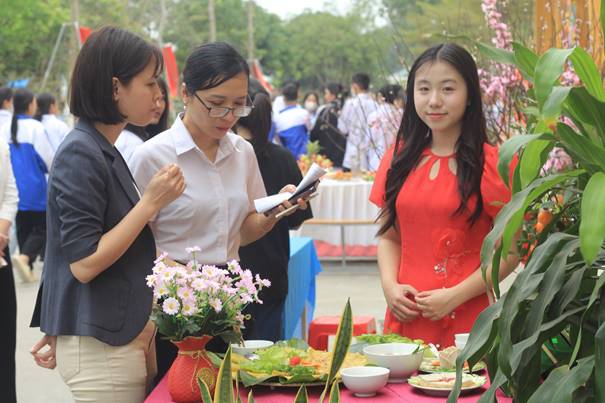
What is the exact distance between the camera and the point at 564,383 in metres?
2.33

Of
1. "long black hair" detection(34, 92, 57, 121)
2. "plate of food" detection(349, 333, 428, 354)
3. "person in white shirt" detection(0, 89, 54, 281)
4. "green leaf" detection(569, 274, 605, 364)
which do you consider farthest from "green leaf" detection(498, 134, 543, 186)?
"long black hair" detection(34, 92, 57, 121)

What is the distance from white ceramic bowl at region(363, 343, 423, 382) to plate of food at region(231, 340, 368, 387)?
0.06m

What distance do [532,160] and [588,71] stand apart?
0.25m

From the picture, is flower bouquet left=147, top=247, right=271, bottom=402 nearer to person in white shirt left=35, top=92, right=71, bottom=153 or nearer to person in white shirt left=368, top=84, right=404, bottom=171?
person in white shirt left=368, top=84, right=404, bottom=171

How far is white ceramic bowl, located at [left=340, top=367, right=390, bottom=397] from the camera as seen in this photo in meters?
3.16

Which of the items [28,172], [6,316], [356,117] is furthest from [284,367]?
[356,117]

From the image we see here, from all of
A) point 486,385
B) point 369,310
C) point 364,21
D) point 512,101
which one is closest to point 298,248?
point 512,101

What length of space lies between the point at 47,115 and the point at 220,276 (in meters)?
9.78

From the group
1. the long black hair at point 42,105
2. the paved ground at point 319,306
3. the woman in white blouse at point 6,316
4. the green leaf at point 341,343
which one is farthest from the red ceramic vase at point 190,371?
the long black hair at point 42,105

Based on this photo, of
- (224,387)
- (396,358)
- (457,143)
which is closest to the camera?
(224,387)

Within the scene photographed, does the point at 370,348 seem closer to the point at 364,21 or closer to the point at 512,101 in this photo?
the point at 512,101

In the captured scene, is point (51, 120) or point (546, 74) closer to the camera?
point (546, 74)

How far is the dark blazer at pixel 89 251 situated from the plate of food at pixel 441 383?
2.78ft

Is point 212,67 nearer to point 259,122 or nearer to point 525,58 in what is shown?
point 525,58
